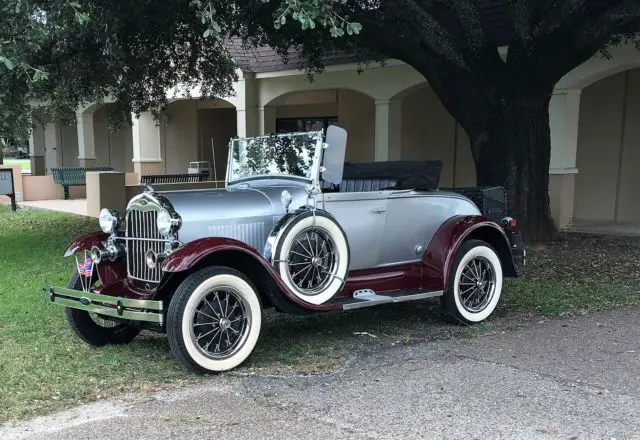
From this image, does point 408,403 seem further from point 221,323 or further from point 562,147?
point 562,147

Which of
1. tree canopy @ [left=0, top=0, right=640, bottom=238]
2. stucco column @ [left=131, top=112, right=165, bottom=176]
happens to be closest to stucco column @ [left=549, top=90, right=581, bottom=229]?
tree canopy @ [left=0, top=0, right=640, bottom=238]

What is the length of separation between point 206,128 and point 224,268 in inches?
720

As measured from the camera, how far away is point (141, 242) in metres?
5.03

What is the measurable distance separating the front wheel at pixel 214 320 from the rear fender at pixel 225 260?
0.13m

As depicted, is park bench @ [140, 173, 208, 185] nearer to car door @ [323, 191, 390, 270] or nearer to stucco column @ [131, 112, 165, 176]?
stucco column @ [131, 112, 165, 176]

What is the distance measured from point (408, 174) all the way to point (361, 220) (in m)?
0.89

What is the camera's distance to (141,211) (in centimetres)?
499

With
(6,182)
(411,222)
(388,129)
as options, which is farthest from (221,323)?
(6,182)

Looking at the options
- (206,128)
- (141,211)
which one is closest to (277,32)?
(141,211)

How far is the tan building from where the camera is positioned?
1184 cm

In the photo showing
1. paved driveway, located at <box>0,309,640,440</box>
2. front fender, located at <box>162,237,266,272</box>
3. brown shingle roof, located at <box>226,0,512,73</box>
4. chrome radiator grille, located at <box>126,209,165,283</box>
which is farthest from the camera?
brown shingle roof, located at <box>226,0,512,73</box>

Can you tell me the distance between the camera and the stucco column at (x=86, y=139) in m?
20.5

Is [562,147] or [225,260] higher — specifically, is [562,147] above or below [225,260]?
above

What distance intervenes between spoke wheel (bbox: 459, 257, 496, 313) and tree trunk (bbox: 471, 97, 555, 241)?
397 centimetres
